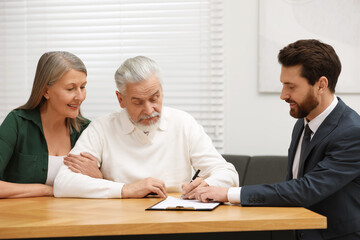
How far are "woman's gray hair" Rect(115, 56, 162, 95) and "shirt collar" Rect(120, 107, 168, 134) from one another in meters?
0.17

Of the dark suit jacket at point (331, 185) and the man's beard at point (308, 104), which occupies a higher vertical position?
the man's beard at point (308, 104)

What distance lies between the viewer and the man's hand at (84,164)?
7.61 feet

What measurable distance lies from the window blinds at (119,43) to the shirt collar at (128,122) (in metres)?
1.11

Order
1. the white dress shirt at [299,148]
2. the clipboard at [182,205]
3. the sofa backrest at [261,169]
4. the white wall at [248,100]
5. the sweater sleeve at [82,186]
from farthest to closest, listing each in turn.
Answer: the white wall at [248,100]
the sofa backrest at [261,169]
the sweater sleeve at [82,186]
the white dress shirt at [299,148]
the clipboard at [182,205]

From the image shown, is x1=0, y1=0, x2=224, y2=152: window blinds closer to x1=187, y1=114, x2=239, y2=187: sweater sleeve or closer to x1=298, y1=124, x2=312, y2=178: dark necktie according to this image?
x1=187, y1=114, x2=239, y2=187: sweater sleeve

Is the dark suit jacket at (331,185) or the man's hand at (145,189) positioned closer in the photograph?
the dark suit jacket at (331,185)

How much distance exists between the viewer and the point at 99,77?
380 cm

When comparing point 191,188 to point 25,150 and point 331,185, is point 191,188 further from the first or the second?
point 25,150

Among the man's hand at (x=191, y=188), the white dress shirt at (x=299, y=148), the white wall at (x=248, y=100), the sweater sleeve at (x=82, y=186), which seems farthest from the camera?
the white wall at (x=248, y=100)

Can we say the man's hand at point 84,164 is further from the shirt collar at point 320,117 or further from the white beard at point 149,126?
the shirt collar at point 320,117

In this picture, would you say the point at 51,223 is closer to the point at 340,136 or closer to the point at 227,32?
the point at 340,136

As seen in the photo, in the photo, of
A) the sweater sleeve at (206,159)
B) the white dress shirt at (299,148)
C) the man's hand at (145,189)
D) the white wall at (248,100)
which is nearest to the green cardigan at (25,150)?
the man's hand at (145,189)

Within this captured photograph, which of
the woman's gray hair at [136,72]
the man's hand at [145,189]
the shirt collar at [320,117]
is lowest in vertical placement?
the man's hand at [145,189]

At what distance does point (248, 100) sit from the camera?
3.58m
